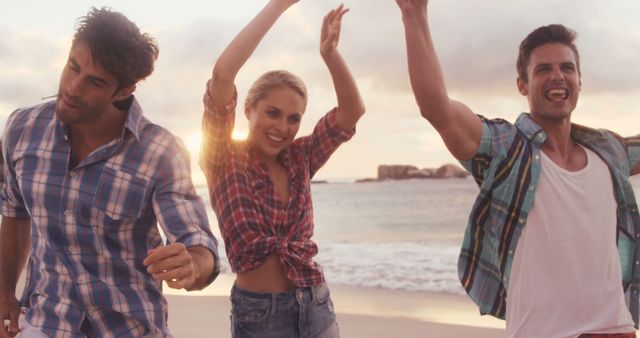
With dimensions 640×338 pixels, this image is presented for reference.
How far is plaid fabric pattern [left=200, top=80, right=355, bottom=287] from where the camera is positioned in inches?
125

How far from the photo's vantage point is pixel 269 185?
3.29 m

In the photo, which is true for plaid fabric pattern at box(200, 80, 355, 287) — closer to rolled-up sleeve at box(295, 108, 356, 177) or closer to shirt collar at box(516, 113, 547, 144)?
rolled-up sleeve at box(295, 108, 356, 177)

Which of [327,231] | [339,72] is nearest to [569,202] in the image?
[339,72]

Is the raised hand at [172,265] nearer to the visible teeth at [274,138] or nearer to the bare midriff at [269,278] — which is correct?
the bare midriff at [269,278]

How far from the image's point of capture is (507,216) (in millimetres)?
2840

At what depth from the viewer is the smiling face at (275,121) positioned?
3.35 meters

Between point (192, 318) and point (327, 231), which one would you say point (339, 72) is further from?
point (327, 231)

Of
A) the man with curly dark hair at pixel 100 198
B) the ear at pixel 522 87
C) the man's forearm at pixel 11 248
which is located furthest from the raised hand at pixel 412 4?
the man's forearm at pixel 11 248

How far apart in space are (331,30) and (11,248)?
1.63 meters

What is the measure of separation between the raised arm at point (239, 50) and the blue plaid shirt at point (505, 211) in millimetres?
998

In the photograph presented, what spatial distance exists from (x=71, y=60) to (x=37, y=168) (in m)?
0.36

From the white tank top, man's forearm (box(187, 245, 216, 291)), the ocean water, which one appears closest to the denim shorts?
the white tank top

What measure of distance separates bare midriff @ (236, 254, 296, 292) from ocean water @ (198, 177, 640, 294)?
6689 mm

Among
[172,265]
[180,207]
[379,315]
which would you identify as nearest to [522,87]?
[180,207]
